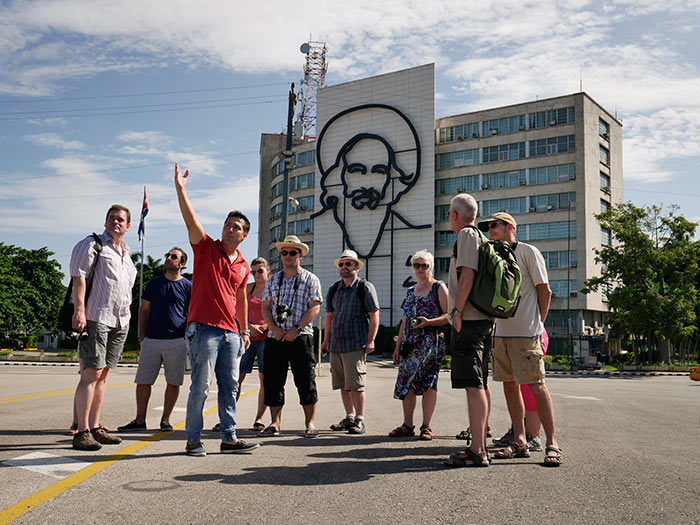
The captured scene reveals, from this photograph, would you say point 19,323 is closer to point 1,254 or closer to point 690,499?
point 1,254

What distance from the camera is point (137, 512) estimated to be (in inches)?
141

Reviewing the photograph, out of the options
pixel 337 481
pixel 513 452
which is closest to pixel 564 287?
pixel 513 452

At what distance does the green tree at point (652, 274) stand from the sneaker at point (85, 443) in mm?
36296

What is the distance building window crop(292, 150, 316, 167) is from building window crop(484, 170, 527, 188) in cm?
1874

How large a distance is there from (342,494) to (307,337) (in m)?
3.01

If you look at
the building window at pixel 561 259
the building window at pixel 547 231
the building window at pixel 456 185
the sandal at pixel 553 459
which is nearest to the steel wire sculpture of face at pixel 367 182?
the building window at pixel 456 185

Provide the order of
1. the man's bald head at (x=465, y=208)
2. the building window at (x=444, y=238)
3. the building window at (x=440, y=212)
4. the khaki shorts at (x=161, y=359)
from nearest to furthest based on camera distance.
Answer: the man's bald head at (x=465, y=208), the khaki shorts at (x=161, y=359), the building window at (x=444, y=238), the building window at (x=440, y=212)

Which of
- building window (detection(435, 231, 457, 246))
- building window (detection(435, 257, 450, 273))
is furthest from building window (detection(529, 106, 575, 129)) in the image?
building window (detection(435, 257, 450, 273))

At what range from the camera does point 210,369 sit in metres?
5.55

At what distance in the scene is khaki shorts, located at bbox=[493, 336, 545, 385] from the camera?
18.3 feet

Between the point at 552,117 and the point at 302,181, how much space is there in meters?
25.2

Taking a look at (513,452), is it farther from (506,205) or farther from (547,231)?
(506,205)

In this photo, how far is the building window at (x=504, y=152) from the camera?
56469 mm

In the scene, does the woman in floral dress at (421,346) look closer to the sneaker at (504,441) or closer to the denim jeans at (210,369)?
the sneaker at (504,441)
